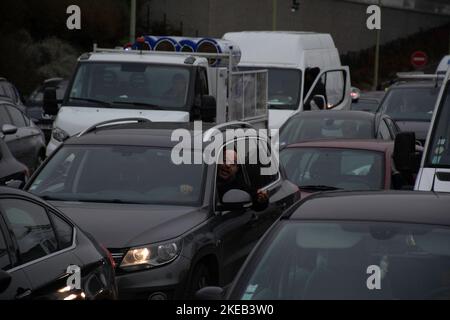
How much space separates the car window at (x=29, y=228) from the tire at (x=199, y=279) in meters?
1.84

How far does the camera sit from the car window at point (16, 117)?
806 inches

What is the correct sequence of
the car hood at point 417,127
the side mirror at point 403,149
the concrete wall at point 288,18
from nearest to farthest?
1. the side mirror at point 403,149
2. the car hood at point 417,127
3. the concrete wall at point 288,18

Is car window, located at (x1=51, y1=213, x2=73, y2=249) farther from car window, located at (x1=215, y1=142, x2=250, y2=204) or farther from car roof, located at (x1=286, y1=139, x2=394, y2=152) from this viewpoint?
car roof, located at (x1=286, y1=139, x2=394, y2=152)

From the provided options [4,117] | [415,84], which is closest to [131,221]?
[4,117]

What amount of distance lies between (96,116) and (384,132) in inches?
166

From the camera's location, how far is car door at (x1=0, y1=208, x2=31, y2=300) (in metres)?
6.11

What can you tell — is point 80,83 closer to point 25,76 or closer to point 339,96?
point 339,96

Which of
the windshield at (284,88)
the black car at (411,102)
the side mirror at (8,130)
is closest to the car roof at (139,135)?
the side mirror at (8,130)

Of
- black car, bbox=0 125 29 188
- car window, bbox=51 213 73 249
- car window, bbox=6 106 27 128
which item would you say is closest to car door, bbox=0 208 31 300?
car window, bbox=51 213 73 249

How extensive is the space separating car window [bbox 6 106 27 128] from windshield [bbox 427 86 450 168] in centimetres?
1086

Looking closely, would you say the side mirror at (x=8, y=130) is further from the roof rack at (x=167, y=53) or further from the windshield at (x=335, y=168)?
the windshield at (x=335, y=168)

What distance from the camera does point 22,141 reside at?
1984 cm
